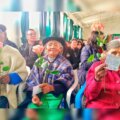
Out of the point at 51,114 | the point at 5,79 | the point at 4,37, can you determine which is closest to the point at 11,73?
the point at 5,79

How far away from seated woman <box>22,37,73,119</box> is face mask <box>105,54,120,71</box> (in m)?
0.21

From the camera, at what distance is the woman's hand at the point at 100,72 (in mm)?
1603

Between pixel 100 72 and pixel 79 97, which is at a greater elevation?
pixel 100 72

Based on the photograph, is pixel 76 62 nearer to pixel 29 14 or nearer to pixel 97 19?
pixel 97 19

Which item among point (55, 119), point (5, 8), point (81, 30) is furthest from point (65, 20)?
point (55, 119)

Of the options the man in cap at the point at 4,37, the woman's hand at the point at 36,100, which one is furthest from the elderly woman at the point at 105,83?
the man in cap at the point at 4,37

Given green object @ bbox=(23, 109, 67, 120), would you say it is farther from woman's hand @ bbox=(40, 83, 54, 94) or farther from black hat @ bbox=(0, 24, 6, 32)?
black hat @ bbox=(0, 24, 6, 32)

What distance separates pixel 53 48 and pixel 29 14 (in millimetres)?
237

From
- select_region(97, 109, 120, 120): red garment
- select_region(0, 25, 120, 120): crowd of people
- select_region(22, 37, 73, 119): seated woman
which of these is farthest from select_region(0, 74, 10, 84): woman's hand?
select_region(97, 109, 120, 120): red garment

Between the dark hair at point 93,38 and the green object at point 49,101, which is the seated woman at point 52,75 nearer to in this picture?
the green object at point 49,101

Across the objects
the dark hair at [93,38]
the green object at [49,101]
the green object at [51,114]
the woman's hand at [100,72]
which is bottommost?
the green object at [51,114]

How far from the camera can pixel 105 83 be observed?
160 centimetres

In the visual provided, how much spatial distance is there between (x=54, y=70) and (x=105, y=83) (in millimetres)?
293

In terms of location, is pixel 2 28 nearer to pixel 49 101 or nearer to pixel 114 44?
pixel 49 101
